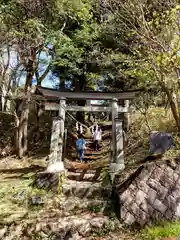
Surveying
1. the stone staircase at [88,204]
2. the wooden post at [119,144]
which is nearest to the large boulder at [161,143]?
Answer: the wooden post at [119,144]

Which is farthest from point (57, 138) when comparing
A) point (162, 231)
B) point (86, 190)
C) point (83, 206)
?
point (162, 231)

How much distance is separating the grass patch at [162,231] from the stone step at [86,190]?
2.00 metres

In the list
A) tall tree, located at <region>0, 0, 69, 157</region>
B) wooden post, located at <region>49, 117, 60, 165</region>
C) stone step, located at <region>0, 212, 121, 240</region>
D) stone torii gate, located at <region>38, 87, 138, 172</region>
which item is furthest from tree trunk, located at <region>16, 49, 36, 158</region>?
stone step, located at <region>0, 212, 121, 240</region>

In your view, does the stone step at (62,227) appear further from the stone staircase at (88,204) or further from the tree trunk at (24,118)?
the tree trunk at (24,118)

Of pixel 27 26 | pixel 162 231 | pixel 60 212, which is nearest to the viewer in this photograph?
pixel 162 231

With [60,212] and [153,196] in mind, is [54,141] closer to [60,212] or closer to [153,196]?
[60,212]

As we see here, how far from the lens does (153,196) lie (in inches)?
289

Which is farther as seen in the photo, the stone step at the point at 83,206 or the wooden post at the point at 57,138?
the wooden post at the point at 57,138

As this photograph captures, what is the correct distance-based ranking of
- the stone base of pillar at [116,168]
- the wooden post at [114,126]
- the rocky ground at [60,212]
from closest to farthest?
the rocky ground at [60,212] < the stone base of pillar at [116,168] < the wooden post at [114,126]

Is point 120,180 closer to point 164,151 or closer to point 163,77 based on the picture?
point 164,151

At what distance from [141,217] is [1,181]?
20.0ft

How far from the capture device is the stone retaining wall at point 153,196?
7090mm

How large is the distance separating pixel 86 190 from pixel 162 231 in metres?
3.13

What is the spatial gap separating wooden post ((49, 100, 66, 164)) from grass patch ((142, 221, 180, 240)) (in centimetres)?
451
